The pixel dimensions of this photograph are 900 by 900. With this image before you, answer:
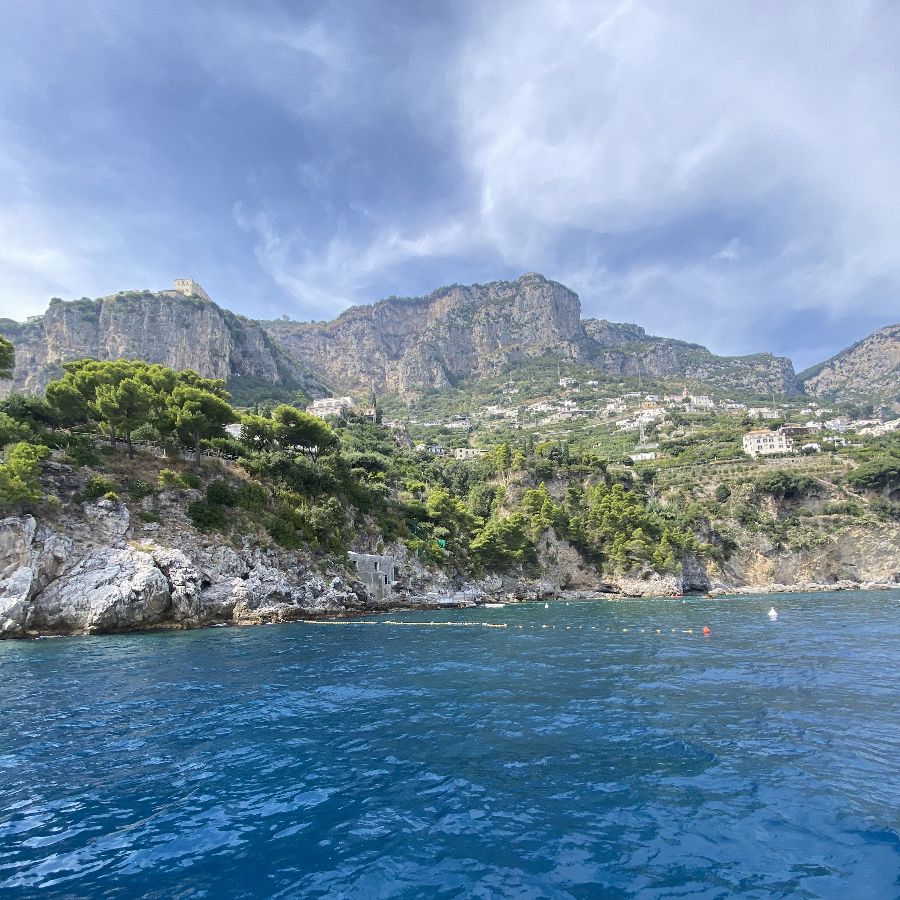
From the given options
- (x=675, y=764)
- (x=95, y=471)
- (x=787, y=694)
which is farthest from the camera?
(x=95, y=471)

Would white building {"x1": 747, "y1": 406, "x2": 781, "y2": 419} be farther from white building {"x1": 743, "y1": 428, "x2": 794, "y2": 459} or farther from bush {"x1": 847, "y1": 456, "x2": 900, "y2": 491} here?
bush {"x1": 847, "y1": 456, "x2": 900, "y2": 491}

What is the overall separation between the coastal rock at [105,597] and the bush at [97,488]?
4585 mm

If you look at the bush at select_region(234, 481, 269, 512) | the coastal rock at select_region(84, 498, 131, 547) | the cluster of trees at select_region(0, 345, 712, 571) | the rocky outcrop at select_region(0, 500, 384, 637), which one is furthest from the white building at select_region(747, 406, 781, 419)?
the coastal rock at select_region(84, 498, 131, 547)

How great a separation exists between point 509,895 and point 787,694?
11.2 metres

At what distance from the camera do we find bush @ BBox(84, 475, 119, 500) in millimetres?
31797

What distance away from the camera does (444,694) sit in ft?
45.5

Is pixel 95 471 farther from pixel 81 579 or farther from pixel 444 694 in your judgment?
pixel 444 694

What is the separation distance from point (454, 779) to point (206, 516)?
3139 cm

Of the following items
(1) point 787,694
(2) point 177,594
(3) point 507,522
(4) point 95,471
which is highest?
(4) point 95,471

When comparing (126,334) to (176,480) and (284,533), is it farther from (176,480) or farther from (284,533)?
(284,533)

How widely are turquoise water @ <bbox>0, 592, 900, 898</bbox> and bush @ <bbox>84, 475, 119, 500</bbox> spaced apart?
A: 54.3 feet

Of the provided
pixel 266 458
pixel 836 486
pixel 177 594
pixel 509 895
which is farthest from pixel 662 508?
pixel 509 895

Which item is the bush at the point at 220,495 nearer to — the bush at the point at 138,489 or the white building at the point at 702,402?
the bush at the point at 138,489

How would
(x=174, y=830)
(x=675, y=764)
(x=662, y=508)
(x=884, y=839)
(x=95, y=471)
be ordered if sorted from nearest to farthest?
(x=884, y=839) → (x=174, y=830) → (x=675, y=764) → (x=95, y=471) → (x=662, y=508)
